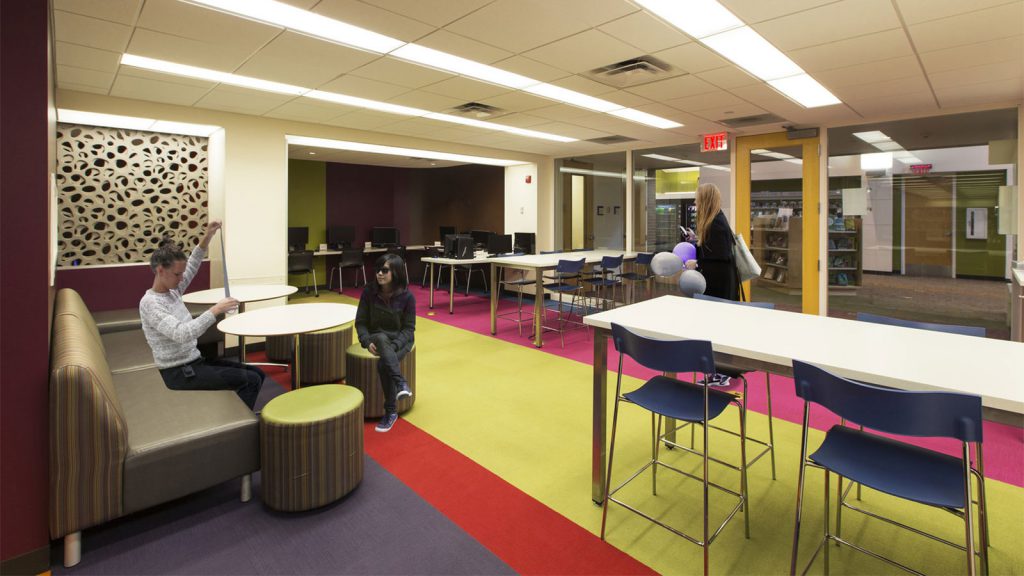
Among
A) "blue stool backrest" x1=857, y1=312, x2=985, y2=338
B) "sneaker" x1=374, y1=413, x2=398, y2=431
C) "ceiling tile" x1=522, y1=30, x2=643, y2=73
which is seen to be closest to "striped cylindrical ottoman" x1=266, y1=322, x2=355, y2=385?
"sneaker" x1=374, y1=413, x2=398, y2=431

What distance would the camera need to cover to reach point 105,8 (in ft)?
9.67

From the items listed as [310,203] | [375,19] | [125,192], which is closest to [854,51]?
[375,19]

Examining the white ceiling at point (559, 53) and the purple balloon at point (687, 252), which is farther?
the purple balloon at point (687, 252)

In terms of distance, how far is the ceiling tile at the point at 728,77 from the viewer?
4156 mm

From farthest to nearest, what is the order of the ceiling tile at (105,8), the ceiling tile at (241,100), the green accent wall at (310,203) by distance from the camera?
the green accent wall at (310,203), the ceiling tile at (241,100), the ceiling tile at (105,8)

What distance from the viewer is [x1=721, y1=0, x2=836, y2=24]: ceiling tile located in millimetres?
2895

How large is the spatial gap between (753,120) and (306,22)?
5.27m

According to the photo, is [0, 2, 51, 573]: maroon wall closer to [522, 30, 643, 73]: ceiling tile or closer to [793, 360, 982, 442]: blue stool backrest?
[522, 30, 643, 73]: ceiling tile

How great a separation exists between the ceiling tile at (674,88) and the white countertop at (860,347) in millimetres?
2516

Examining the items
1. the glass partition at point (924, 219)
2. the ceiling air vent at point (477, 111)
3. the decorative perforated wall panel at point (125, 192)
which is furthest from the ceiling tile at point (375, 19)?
the glass partition at point (924, 219)

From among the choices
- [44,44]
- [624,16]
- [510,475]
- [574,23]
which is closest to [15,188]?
[44,44]

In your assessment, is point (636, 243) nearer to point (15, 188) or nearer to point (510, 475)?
point (510, 475)

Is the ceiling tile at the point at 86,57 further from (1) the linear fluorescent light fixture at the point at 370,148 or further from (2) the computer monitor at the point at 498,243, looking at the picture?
(2) the computer monitor at the point at 498,243

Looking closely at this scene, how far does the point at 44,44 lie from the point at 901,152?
818 centimetres
